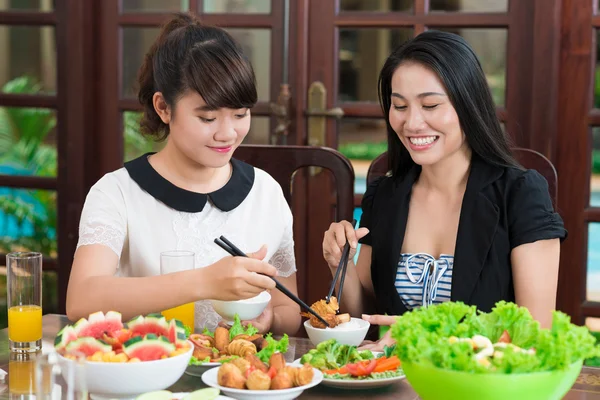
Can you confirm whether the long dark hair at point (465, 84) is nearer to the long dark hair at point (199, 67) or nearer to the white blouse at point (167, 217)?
the long dark hair at point (199, 67)

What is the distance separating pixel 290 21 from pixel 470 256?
1528 millimetres

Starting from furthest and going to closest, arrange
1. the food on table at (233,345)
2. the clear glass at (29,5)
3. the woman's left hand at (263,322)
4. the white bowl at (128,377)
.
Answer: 1. the clear glass at (29,5)
2. the woman's left hand at (263,322)
3. the food on table at (233,345)
4. the white bowl at (128,377)

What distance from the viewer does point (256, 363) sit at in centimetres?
128

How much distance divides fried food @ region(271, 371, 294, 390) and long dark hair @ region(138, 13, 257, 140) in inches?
26.9

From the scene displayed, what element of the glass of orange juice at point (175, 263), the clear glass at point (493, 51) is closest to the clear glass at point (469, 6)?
the clear glass at point (493, 51)

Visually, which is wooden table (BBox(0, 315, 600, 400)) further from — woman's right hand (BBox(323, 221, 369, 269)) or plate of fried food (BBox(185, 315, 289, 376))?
woman's right hand (BBox(323, 221, 369, 269))

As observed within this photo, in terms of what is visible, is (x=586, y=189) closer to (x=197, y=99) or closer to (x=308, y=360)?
(x=197, y=99)

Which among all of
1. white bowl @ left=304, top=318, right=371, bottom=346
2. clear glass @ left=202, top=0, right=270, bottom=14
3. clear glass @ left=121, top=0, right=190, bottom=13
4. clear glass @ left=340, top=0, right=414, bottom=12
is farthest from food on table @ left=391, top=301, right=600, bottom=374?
clear glass @ left=121, top=0, right=190, bottom=13

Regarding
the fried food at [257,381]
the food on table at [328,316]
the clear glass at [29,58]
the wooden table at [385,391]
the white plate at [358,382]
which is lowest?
the wooden table at [385,391]

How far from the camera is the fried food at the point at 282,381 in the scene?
3.99 feet

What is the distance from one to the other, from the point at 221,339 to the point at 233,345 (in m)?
0.04

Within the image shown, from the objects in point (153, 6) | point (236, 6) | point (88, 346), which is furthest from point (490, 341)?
point (153, 6)

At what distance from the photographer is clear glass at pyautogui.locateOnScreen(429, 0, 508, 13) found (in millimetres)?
2924

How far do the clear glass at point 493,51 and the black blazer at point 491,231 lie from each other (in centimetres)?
111
